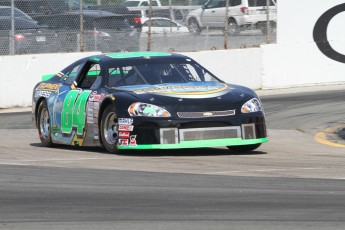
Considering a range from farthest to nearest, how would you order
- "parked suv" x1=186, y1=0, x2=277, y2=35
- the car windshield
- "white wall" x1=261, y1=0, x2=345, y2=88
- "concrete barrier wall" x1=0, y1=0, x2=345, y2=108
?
"parked suv" x1=186, y1=0, x2=277, y2=35, "white wall" x1=261, y1=0, x2=345, y2=88, "concrete barrier wall" x1=0, y1=0, x2=345, y2=108, the car windshield

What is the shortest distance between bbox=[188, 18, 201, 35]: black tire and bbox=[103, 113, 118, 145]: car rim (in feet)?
38.8

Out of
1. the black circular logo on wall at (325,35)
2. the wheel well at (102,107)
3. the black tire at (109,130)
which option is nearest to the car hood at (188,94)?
the wheel well at (102,107)

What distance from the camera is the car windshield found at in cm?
1294

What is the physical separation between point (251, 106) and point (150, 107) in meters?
1.24

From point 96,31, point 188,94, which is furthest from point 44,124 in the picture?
point 96,31

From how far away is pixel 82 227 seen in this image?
7.33 metres

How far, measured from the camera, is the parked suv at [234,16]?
80.9ft

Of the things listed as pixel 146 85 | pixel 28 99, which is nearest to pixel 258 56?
pixel 28 99

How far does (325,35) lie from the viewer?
2478 centimetres

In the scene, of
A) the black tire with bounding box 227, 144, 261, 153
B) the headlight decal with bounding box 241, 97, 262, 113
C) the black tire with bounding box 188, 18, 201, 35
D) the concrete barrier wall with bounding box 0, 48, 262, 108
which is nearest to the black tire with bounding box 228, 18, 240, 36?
the black tire with bounding box 188, 18, 201, 35

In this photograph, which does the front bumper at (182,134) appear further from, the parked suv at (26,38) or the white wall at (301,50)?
the white wall at (301,50)

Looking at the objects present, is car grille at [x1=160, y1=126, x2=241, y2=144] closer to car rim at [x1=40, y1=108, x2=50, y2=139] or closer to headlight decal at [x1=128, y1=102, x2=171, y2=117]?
headlight decal at [x1=128, y1=102, x2=171, y2=117]

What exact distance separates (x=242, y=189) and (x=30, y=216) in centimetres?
215

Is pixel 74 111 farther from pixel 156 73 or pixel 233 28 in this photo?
pixel 233 28
